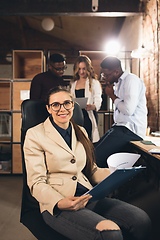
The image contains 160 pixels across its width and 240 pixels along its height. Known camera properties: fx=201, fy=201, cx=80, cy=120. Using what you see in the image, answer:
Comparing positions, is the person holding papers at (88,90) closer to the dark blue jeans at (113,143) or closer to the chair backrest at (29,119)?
the dark blue jeans at (113,143)

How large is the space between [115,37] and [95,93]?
4.25 metres

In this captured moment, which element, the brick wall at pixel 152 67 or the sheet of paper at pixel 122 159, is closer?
the sheet of paper at pixel 122 159

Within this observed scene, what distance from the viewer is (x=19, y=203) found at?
2.38m

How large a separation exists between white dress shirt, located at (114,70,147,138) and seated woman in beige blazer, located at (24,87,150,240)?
2.33 feet

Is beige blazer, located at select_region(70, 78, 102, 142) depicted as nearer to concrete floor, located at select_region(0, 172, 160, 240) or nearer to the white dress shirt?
the white dress shirt

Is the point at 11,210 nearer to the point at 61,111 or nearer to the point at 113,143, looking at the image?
the point at 113,143

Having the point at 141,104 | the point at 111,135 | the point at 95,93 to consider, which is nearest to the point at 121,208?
the point at 111,135

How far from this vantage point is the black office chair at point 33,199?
0.93 metres

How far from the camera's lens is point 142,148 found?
1443 millimetres

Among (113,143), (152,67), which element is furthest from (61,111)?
(152,67)

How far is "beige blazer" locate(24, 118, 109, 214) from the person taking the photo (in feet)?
3.37

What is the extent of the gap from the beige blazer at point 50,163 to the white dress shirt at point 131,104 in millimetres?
840

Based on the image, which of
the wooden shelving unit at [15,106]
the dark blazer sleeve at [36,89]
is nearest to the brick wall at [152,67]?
the dark blazer sleeve at [36,89]

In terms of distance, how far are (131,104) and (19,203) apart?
1728 millimetres
